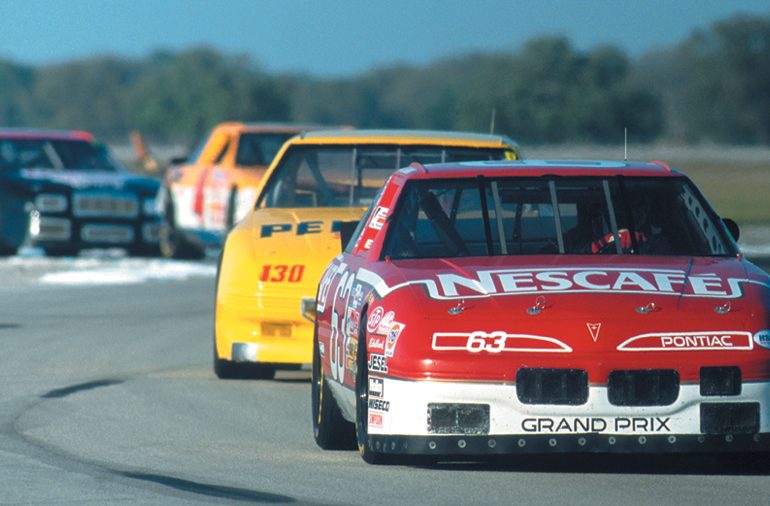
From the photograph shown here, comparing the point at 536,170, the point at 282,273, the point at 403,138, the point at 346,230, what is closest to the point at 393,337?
the point at 536,170

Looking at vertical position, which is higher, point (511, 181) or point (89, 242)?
point (511, 181)

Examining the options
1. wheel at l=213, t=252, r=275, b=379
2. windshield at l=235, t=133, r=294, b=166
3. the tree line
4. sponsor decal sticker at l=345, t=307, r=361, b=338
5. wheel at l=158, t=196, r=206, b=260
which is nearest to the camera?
sponsor decal sticker at l=345, t=307, r=361, b=338

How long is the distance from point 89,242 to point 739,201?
27.5m

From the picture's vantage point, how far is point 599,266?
780 centimetres

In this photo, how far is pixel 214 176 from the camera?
20.8 m

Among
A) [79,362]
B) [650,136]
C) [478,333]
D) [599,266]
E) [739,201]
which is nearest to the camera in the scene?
[478,333]

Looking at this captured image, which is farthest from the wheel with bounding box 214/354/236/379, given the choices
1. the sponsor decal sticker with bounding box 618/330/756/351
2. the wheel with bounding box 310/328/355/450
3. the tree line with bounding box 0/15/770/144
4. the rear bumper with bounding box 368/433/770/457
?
the tree line with bounding box 0/15/770/144

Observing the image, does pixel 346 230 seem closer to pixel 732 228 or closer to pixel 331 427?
pixel 331 427

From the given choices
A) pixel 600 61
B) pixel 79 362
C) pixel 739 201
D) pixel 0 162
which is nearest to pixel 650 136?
pixel 600 61

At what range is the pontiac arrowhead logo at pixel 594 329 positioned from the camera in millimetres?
7227

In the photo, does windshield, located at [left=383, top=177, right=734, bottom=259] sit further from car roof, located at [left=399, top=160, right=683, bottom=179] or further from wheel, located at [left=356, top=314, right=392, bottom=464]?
wheel, located at [left=356, top=314, right=392, bottom=464]

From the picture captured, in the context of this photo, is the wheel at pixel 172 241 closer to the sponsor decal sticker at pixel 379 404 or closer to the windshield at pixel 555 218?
the windshield at pixel 555 218

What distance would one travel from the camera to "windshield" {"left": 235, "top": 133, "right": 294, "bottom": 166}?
68.1 ft

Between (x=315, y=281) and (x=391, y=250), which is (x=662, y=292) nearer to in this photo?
(x=391, y=250)
